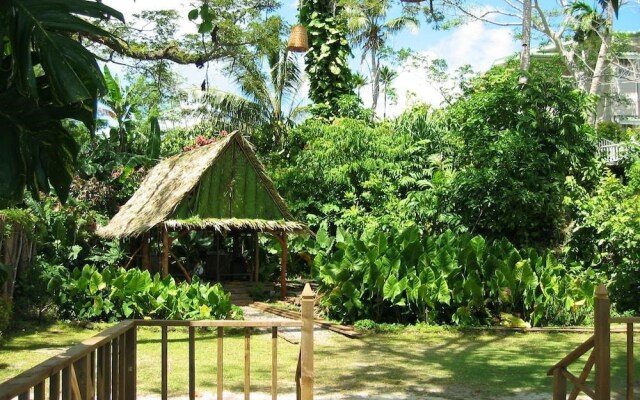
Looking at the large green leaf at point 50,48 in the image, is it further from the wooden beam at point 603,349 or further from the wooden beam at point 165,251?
the wooden beam at point 165,251

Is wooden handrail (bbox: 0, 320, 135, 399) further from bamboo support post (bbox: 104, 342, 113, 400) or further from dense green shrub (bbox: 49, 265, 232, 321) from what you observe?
dense green shrub (bbox: 49, 265, 232, 321)

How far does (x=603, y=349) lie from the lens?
5.35 meters

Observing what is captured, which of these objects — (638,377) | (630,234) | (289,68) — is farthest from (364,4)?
(638,377)

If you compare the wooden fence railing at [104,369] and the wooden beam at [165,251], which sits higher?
the wooden beam at [165,251]

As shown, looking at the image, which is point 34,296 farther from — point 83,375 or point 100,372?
point 83,375

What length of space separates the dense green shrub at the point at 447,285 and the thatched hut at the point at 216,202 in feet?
10.1

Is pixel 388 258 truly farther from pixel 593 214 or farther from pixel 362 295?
pixel 593 214

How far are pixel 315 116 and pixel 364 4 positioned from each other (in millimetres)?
12933

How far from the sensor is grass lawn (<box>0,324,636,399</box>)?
814cm

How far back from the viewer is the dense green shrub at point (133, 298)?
41.6 ft

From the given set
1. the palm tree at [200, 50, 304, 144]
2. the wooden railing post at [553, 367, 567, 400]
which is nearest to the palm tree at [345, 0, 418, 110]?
the palm tree at [200, 50, 304, 144]

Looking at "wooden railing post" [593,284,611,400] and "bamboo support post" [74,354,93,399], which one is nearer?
"bamboo support post" [74,354,93,399]

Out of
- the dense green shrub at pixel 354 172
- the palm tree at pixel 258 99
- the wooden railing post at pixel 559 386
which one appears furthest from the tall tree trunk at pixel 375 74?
the wooden railing post at pixel 559 386

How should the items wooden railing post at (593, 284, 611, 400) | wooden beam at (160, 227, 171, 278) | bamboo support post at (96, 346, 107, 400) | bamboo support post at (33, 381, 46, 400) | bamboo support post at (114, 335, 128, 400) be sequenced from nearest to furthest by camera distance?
bamboo support post at (33, 381, 46, 400)
bamboo support post at (96, 346, 107, 400)
bamboo support post at (114, 335, 128, 400)
wooden railing post at (593, 284, 611, 400)
wooden beam at (160, 227, 171, 278)
